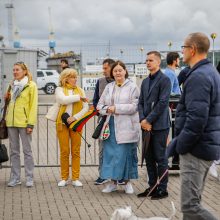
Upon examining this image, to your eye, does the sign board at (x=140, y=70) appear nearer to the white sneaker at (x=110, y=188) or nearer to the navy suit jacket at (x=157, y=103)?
the white sneaker at (x=110, y=188)

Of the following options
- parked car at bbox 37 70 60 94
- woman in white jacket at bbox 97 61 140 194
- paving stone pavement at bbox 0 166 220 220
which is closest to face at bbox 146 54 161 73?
woman in white jacket at bbox 97 61 140 194

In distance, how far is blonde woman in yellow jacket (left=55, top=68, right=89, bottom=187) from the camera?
900 centimetres

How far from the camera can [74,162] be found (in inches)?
360

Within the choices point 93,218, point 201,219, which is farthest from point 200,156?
point 93,218

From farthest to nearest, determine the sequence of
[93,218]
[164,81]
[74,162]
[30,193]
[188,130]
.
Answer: [74,162], [30,193], [164,81], [93,218], [188,130]

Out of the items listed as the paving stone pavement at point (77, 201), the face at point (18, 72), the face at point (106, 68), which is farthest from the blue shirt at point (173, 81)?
the face at point (18, 72)

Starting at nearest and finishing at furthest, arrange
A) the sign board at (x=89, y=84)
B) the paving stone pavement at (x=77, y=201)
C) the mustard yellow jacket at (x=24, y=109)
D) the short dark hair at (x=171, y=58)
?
the paving stone pavement at (x=77, y=201) → the mustard yellow jacket at (x=24, y=109) → the short dark hair at (x=171, y=58) → the sign board at (x=89, y=84)

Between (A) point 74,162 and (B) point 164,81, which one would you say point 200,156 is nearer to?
(B) point 164,81

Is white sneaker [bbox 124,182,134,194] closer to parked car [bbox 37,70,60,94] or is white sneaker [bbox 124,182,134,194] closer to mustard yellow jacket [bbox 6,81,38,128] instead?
mustard yellow jacket [bbox 6,81,38,128]

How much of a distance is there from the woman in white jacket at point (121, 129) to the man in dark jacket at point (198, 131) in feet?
10.3

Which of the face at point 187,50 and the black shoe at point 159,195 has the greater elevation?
the face at point 187,50

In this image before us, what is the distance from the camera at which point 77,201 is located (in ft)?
26.5

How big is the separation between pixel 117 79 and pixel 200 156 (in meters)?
3.52

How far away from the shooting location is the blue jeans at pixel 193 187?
516 cm
